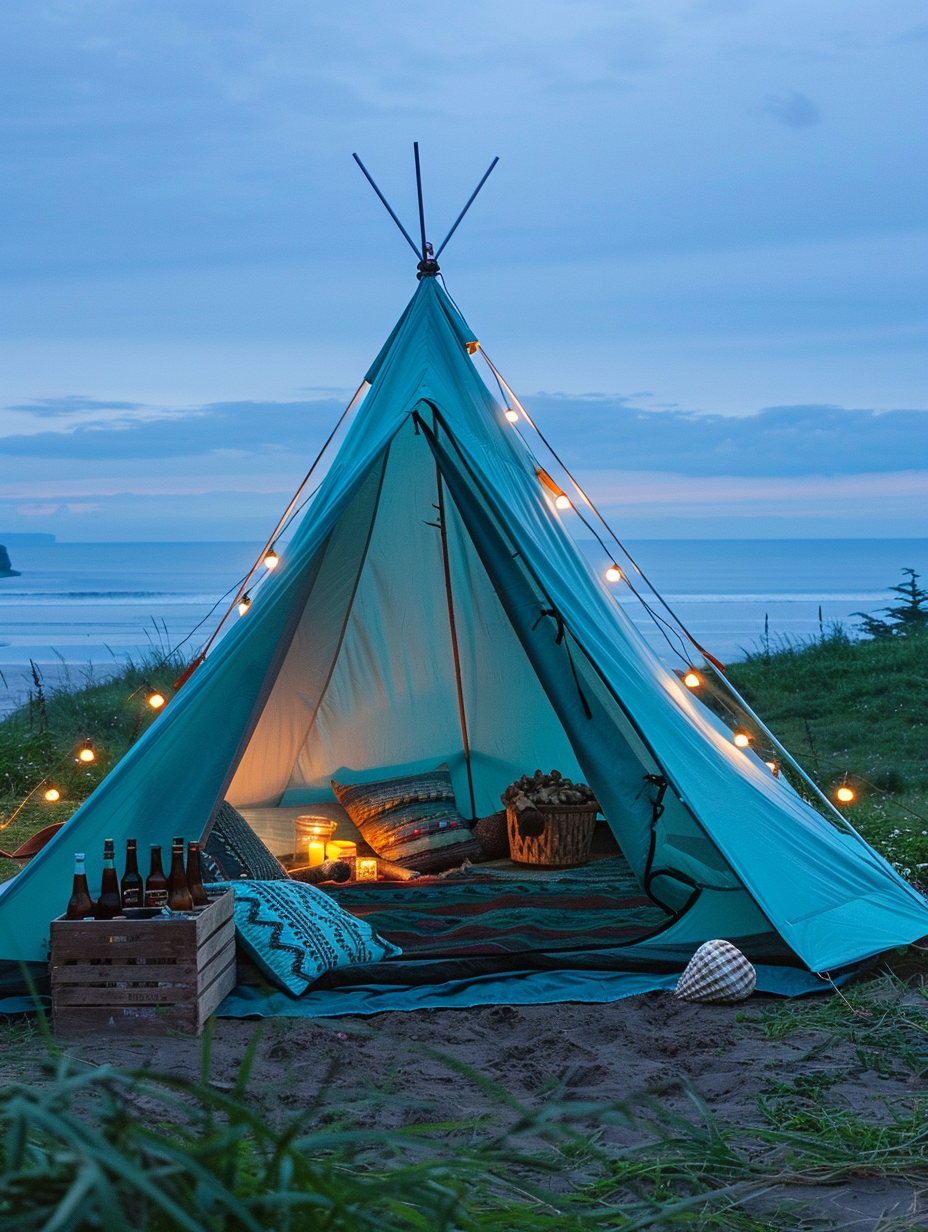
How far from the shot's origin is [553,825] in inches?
191

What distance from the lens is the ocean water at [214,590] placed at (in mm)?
20234

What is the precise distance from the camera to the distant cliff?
32.3 m

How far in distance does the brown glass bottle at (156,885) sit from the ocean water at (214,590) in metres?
11.2

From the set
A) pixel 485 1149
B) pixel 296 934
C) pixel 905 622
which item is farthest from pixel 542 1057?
pixel 905 622

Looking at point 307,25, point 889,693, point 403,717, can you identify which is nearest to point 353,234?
point 307,25

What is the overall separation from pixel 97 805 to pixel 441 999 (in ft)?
3.84

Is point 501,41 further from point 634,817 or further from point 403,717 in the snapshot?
point 634,817

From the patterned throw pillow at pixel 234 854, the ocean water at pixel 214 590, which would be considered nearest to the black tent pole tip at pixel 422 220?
the patterned throw pillow at pixel 234 854

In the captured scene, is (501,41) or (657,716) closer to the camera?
(657,716)

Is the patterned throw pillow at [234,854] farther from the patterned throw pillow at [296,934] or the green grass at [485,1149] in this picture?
the green grass at [485,1149]

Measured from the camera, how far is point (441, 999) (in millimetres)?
3252

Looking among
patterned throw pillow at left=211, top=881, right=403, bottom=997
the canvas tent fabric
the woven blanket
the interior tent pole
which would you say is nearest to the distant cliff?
the interior tent pole

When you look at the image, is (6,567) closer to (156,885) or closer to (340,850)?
(340,850)

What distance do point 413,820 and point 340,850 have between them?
35cm
